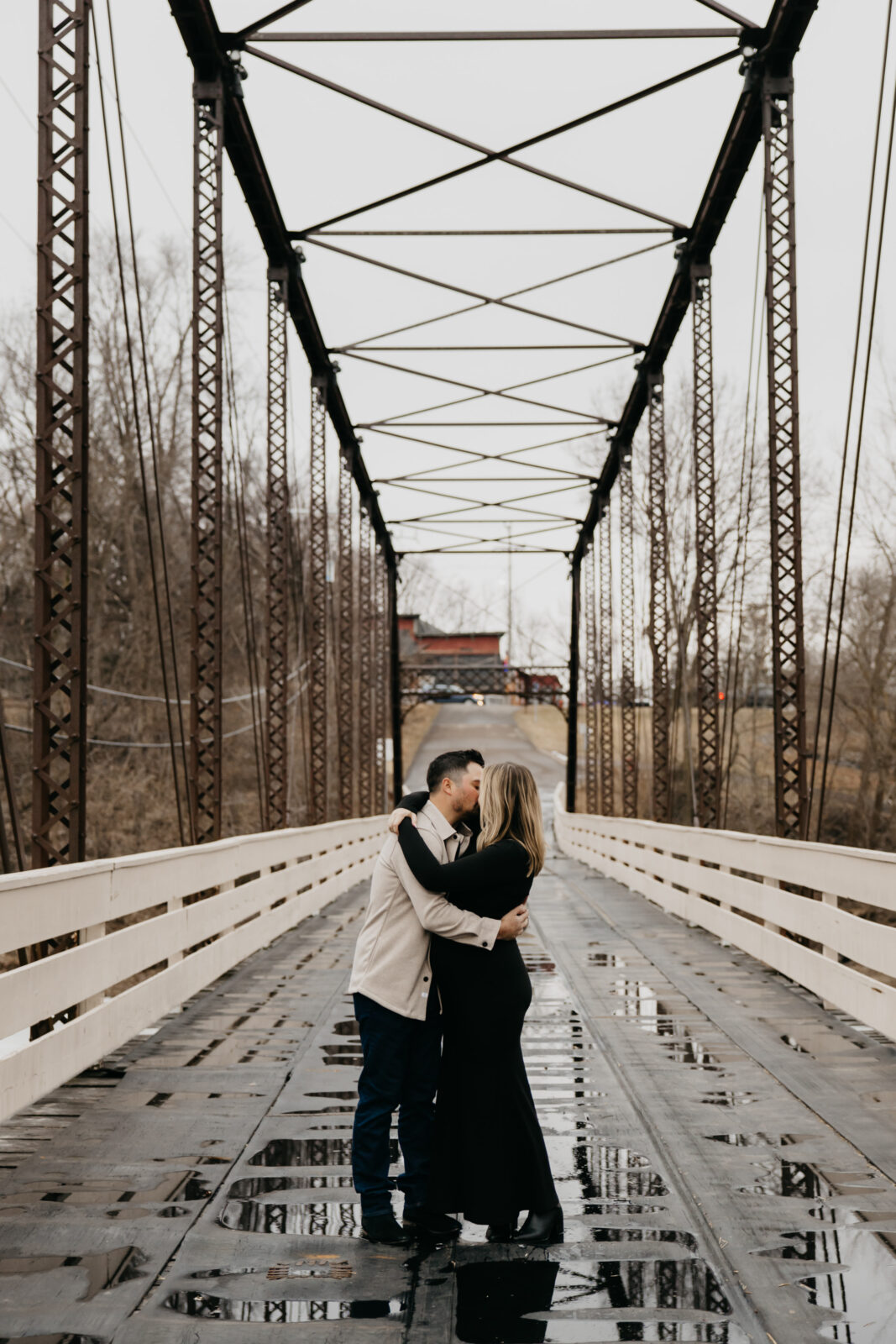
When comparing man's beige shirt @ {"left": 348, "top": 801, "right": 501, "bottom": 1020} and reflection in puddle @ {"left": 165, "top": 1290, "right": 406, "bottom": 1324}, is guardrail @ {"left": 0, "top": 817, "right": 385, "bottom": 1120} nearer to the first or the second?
man's beige shirt @ {"left": 348, "top": 801, "right": 501, "bottom": 1020}

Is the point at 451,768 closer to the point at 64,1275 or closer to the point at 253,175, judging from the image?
the point at 64,1275

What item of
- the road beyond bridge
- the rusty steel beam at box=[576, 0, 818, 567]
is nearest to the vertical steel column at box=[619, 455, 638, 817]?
the rusty steel beam at box=[576, 0, 818, 567]

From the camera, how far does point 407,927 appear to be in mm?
4918

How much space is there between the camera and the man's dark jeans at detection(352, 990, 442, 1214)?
4711 millimetres

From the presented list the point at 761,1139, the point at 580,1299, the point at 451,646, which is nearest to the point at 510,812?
the point at 580,1299

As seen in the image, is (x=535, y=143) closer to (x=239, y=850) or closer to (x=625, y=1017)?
(x=239, y=850)

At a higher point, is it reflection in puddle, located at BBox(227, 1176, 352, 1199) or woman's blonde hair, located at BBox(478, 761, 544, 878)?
woman's blonde hair, located at BBox(478, 761, 544, 878)

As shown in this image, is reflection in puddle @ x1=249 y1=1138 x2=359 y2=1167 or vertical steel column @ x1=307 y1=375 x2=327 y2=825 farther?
vertical steel column @ x1=307 y1=375 x2=327 y2=825

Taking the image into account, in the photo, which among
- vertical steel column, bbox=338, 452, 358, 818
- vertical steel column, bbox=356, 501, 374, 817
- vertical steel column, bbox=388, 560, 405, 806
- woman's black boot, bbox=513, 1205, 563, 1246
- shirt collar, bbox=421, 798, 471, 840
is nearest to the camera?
woman's black boot, bbox=513, 1205, 563, 1246

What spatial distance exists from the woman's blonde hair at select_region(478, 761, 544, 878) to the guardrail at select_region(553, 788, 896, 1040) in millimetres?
2870

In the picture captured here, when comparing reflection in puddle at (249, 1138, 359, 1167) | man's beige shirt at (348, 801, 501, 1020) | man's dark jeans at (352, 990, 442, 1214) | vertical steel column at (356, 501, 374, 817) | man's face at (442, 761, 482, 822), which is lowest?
reflection in puddle at (249, 1138, 359, 1167)

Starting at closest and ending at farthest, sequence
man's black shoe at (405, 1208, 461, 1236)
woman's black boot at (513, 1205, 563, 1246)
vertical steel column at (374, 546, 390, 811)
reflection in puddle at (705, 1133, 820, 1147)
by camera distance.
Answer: woman's black boot at (513, 1205, 563, 1246), man's black shoe at (405, 1208, 461, 1236), reflection in puddle at (705, 1133, 820, 1147), vertical steel column at (374, 546, 390, 811)

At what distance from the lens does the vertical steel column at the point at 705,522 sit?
2116 centimetres

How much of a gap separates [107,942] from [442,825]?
3.23 m
